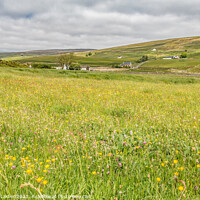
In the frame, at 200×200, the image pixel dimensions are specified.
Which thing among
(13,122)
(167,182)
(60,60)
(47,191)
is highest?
(60,60)

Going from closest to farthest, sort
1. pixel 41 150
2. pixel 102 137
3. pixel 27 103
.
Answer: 1. pixel 41 150
2. pixel 102 137
3. pixel 27 103

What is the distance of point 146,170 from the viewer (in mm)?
2760

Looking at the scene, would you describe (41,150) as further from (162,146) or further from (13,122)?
(162,146)

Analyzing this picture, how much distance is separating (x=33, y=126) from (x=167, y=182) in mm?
3386

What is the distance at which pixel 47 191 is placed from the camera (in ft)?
7.04

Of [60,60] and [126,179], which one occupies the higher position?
[60,60]

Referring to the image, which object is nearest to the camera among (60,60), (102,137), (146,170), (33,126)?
(146,170)

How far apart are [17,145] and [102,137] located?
6.23 ft

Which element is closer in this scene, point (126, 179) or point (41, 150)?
point (126, 179)

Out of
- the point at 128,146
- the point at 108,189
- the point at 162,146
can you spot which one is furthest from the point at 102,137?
the point at 108,189

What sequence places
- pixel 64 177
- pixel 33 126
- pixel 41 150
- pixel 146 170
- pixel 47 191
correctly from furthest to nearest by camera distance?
pixel 33 126 < pixel 41 150 < pixel 146 170 < pixel 64 177 < pixel 47 191

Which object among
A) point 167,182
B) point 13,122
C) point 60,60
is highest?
point 60,60

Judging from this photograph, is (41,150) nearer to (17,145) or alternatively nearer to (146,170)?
(17,145)

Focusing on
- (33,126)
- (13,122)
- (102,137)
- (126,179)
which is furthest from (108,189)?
(13,122)
